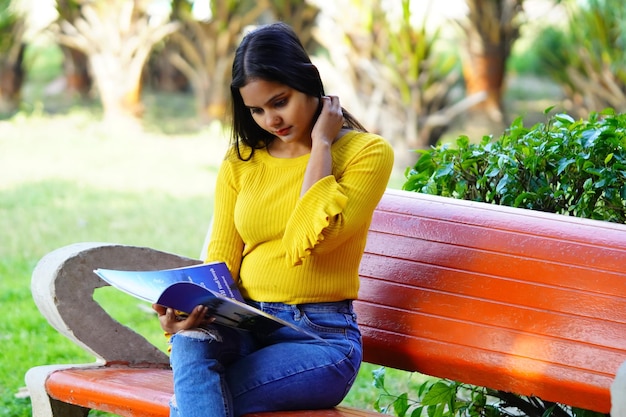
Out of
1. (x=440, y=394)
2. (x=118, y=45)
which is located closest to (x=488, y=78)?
(x=118, y=45)

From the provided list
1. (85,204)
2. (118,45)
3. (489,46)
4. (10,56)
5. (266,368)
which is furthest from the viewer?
(10,56)

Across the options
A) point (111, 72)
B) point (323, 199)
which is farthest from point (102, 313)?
point (111, 72)

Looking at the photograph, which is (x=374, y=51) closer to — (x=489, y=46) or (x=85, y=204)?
(x=489, y=46)

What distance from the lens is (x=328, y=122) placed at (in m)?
2.68

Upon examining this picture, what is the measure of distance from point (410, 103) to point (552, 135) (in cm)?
Result: 667

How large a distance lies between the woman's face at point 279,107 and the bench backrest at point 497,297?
1.47 ft

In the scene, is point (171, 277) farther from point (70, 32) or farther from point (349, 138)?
point (70, 32)

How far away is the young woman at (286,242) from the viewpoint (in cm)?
248

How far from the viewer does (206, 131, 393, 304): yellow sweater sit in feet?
8.34

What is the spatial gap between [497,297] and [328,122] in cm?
66

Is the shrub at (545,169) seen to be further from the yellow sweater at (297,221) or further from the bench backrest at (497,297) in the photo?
the yellow sweater at (297,221)

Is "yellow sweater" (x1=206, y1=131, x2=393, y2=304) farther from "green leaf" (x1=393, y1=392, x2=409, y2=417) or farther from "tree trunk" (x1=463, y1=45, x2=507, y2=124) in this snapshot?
"tree trunk" (x1=463, y1=45, x2=507, y2=124)

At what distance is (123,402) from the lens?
262 centimetres

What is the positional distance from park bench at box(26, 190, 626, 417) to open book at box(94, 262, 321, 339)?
248 mm
